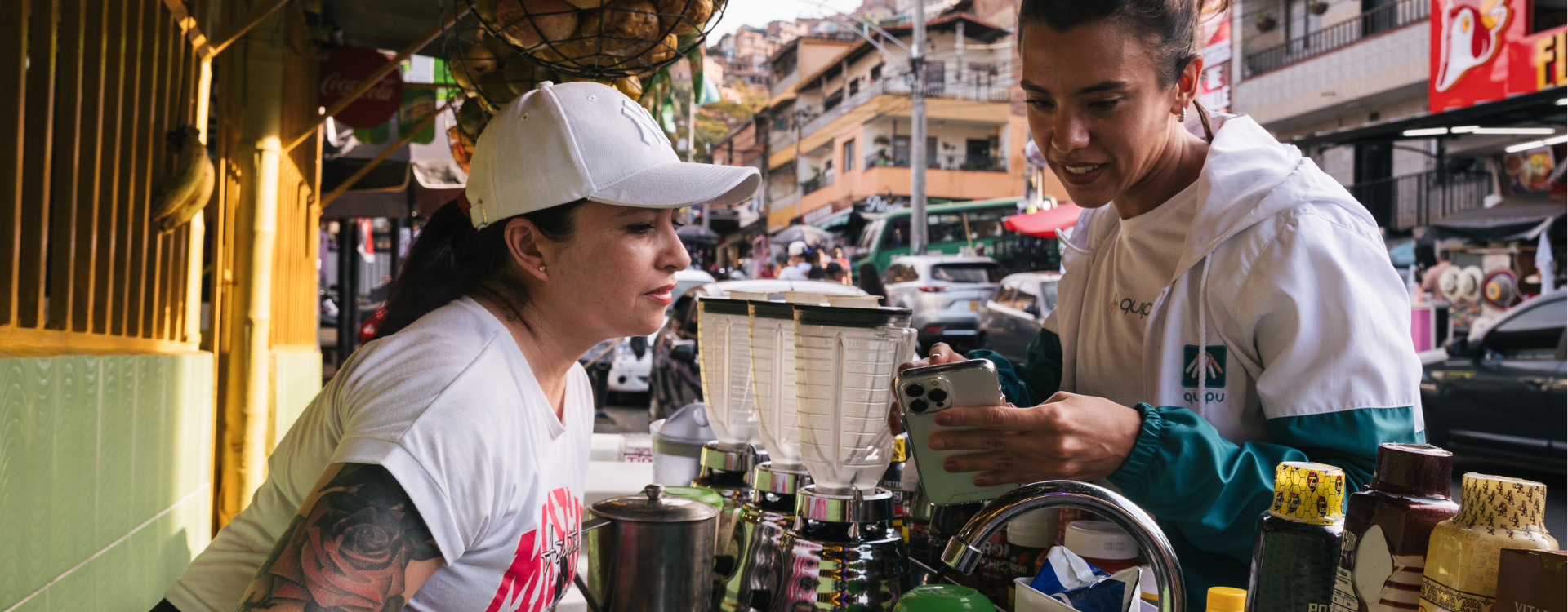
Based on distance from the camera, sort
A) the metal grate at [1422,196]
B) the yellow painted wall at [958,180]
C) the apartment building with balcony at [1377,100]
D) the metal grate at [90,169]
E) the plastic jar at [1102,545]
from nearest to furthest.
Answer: the plastic jar at [1102,545] → the metal grate at [90,169] → the apartment building with balcony at [1377,100] → the metal grate at [1422,196] → the yellow painted wall at [958,180]

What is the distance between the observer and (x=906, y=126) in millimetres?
38469

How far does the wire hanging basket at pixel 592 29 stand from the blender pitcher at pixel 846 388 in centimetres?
59

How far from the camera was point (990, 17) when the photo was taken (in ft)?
145

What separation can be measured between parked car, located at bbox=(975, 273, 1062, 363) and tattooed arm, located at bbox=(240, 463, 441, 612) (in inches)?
438

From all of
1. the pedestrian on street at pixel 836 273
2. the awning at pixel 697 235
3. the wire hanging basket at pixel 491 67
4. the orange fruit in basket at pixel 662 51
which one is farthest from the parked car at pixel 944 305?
the awning at pixel 697 235

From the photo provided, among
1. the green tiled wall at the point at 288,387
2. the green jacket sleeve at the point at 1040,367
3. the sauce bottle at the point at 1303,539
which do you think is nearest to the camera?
the sauce bottle at the point at 1303,539

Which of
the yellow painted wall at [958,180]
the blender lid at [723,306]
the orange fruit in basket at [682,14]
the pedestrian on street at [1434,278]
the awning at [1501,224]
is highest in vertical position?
the yellow painted wall at [958,180]

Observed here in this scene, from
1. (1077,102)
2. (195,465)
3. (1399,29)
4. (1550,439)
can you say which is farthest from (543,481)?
(1399,29)

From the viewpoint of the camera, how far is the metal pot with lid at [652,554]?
4.90ft

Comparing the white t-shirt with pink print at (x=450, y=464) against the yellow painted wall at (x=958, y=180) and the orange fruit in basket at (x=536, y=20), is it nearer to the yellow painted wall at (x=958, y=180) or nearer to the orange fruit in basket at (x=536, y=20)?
the orange fruit in basket at (x=536, y=20)

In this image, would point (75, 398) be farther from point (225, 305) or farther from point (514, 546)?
point (225, 305)

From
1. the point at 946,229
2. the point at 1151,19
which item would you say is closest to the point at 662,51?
the point at 1151,19

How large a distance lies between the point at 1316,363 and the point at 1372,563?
56 cm

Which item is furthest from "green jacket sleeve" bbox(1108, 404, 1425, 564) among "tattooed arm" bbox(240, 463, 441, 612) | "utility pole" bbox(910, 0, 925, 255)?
"utility pole" bbox(910, 0, 925, 255)
